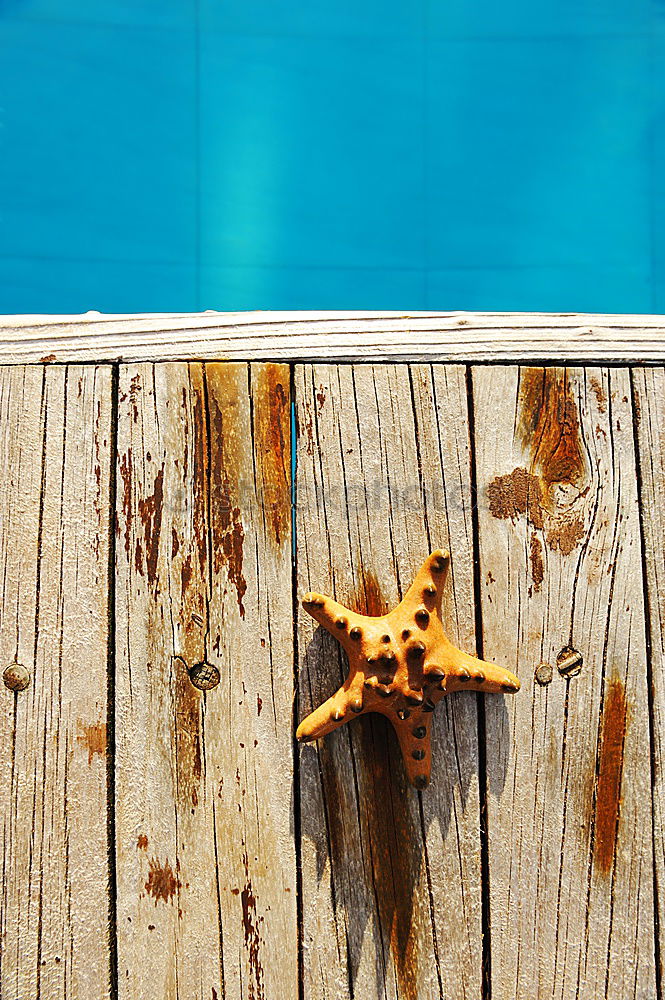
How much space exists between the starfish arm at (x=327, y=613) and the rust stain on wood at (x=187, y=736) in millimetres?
261

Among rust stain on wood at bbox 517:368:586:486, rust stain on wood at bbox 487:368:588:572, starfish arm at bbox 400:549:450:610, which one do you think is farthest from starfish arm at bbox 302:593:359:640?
rust stain on wood at bbox 517:368:586:486

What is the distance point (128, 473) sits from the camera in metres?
1.13

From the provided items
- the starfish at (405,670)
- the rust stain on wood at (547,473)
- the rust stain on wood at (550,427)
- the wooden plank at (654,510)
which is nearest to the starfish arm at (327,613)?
the starfish at (405,670)

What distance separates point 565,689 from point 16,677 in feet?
3.19

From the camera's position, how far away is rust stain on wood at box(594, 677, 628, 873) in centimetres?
114

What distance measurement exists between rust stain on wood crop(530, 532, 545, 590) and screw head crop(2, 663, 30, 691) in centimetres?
91

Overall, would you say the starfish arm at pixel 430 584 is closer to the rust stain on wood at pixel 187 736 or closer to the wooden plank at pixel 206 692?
the wooden plank at pixel 206 692

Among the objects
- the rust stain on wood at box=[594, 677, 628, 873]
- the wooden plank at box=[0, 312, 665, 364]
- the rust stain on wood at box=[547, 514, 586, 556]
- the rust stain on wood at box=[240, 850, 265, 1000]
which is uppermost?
the wooden plank at box=[0, 312, 665, 364]

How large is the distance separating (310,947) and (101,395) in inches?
40.3

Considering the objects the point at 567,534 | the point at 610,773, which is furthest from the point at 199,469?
the point at 610,773

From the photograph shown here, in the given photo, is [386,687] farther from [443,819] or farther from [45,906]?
[45,906]

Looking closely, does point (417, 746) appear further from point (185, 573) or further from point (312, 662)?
point (185, 573)

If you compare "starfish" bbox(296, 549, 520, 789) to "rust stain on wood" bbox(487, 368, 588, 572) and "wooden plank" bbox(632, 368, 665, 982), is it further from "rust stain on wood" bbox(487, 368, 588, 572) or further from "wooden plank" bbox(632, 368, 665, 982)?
"wooden plank" bbox(632, 368, 665, 982)

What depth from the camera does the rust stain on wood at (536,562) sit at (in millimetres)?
1159
